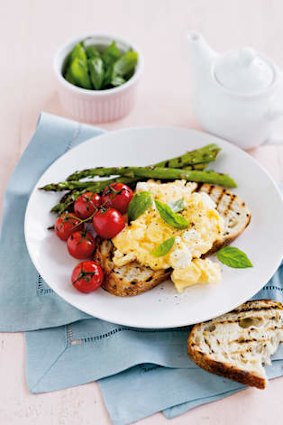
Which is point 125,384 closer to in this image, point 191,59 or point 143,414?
point 143,414

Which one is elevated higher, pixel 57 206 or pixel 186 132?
pixel 186 132

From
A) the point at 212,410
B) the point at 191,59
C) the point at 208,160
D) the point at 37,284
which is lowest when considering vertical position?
the point at 37,284

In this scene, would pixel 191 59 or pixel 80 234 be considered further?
pixel 191 59

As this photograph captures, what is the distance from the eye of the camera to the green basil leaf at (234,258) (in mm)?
4508

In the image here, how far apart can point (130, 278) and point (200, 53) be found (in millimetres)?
2066

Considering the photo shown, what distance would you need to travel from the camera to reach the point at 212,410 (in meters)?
4.04

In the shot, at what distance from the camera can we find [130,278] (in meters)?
4.36

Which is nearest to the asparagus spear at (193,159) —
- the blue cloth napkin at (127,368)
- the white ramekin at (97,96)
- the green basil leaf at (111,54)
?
the white ramekin at (97,96)

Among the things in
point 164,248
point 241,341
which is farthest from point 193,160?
point 241,341

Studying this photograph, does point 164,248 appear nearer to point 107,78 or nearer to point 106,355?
point 106,355

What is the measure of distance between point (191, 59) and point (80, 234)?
186 centimetres

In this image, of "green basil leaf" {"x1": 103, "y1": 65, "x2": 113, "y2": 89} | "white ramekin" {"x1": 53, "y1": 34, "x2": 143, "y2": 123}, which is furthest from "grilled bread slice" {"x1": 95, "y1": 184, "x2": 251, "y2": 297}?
"green basil leaf" {"x1": 103, "y1": 65, "x2": 113, "y2": 89}

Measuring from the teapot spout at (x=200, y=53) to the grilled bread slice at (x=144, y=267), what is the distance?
1094 mm

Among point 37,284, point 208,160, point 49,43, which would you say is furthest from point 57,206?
point 49,43
